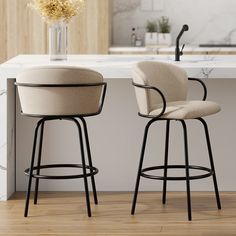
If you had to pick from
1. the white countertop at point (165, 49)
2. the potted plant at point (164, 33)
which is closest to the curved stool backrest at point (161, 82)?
the white countertop at point (165, 49)

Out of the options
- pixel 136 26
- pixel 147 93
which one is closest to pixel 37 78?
pixel 147 93

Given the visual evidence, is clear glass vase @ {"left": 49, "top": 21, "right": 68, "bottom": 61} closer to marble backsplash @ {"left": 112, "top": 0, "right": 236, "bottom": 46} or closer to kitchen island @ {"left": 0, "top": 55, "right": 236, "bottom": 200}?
kitchen island @ {"left": 0, "top": 55, "right": 236, "bottom": 200}

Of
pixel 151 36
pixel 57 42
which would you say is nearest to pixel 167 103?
pixel 57 42

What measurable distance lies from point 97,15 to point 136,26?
92 centimetres

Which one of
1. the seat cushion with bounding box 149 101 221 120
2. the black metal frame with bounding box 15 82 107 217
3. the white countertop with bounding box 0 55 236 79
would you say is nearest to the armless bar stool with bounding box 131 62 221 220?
the seat cushion with bounding box 149 101 221 120

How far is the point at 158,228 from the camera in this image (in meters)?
4.96

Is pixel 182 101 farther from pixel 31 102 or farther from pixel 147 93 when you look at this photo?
pixel 31 102

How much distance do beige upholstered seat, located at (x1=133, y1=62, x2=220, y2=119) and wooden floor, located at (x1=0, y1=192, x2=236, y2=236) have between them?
607mm

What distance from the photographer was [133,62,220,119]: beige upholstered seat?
201 inches

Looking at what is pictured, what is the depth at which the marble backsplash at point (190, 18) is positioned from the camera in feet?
28.8

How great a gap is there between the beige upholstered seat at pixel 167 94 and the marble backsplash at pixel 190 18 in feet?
11.1

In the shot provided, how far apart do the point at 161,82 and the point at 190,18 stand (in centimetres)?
351

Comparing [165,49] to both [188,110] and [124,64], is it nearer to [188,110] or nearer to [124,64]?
[124,64]

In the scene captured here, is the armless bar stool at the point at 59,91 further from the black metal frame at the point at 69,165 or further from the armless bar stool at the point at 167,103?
the armless bar stool at the point at 167,103
